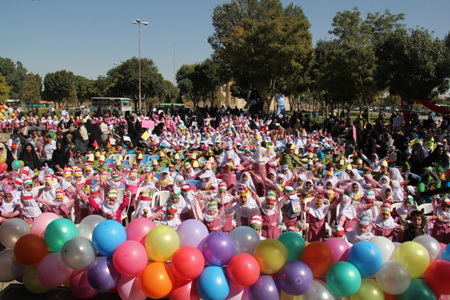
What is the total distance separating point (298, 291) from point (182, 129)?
501 inches

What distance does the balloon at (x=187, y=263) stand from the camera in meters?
3.31

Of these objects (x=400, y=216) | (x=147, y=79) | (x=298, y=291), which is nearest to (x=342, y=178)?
(x=400, y=216)

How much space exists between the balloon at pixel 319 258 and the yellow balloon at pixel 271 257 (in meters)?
0.23

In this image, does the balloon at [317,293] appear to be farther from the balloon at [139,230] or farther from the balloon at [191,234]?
the balloon at [139,230]

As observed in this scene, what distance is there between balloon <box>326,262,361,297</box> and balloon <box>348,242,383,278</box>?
3.2 inches

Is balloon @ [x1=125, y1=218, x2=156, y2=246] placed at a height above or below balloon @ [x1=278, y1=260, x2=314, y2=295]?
above

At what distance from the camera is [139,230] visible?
376 centimetres

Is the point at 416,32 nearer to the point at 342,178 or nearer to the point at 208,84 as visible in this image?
the point at 342,178

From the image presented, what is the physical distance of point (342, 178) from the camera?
7.47 metres

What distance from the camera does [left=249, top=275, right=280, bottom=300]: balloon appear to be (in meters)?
3.31

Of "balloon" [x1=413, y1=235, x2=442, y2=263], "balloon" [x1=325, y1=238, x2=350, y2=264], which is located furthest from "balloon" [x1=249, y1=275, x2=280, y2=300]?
"balloon" [x1=413, y1=235, x2=442, y2=263]

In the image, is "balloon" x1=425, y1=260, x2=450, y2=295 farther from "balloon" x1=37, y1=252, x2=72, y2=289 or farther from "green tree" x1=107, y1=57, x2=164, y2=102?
"green tree" x1=107, y1=57, x2=164, y2=102

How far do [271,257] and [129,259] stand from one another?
128 cm

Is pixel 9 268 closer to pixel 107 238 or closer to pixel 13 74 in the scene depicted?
pixel 107 238
